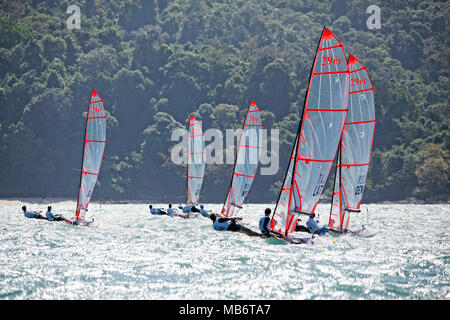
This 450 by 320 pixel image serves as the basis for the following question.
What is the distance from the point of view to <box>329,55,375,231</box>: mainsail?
28656 millimetres

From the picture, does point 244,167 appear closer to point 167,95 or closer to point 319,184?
point 319,184

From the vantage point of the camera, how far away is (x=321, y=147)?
23453 millimetres

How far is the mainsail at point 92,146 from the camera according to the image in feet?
113

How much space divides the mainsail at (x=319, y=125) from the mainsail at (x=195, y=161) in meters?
20.7

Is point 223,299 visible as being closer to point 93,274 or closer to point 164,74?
point 93,274

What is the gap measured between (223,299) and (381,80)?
294 ft

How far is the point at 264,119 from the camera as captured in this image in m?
103

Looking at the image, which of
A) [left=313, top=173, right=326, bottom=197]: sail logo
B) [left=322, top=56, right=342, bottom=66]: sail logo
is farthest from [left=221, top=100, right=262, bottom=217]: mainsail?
[left=322, top=56, right=342, bottom=66]: sail logo

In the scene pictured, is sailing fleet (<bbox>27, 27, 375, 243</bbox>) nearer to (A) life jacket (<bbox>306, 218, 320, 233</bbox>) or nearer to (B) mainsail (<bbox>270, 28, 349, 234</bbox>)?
(B) mainsail (<bbox>270, 28, 349, 234</bbox>)

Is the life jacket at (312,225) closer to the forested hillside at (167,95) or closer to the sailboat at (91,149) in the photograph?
the sailboat at (91,149)

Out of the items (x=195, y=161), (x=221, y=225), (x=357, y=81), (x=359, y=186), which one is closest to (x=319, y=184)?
(x=221, y=225)

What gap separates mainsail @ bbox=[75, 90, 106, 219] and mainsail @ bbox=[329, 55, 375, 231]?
1258 centimetres

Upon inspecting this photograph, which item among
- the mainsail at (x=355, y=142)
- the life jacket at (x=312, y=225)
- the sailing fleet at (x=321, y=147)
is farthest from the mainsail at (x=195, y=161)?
the life jacket at (x=312, y=225)
